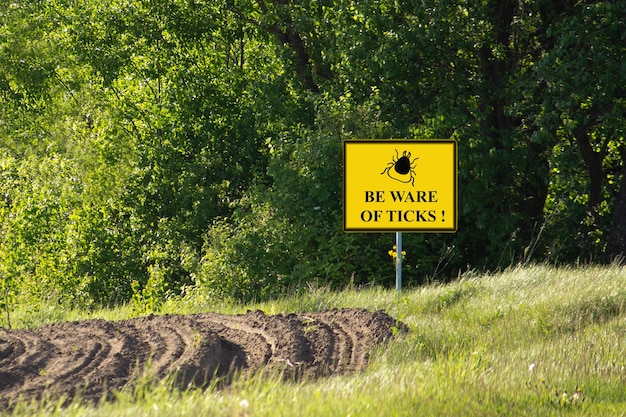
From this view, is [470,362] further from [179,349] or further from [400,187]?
[400,187]

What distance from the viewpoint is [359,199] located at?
13398 mm

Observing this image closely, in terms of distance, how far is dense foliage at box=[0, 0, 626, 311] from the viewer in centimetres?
1816

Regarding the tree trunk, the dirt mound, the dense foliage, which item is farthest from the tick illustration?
the tree trunk

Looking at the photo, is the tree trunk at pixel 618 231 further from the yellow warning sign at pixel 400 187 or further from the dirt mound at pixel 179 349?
the dirt mound at pixel 179 349

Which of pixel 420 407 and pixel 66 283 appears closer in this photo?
pixel 420 407

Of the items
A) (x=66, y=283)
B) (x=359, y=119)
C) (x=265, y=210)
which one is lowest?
(x=66, y=283)

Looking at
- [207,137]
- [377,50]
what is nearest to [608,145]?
[377,50]

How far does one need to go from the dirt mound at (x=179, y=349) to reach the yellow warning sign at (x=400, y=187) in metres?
2.51

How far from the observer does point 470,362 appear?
27.1 ft

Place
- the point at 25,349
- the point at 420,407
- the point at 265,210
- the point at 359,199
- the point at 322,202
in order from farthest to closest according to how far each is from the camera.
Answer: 1. the point at 265,210
2. the point at 322,202
3. the point at 359,199
4. the point at 25,349
5. the point at 420,407

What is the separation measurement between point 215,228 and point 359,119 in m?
3.50

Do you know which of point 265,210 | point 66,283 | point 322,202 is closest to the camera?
point 322,202

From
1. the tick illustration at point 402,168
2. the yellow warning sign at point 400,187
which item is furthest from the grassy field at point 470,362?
the tick illustration at point 402,168

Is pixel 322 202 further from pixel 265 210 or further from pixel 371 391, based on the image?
pixel 371 391
